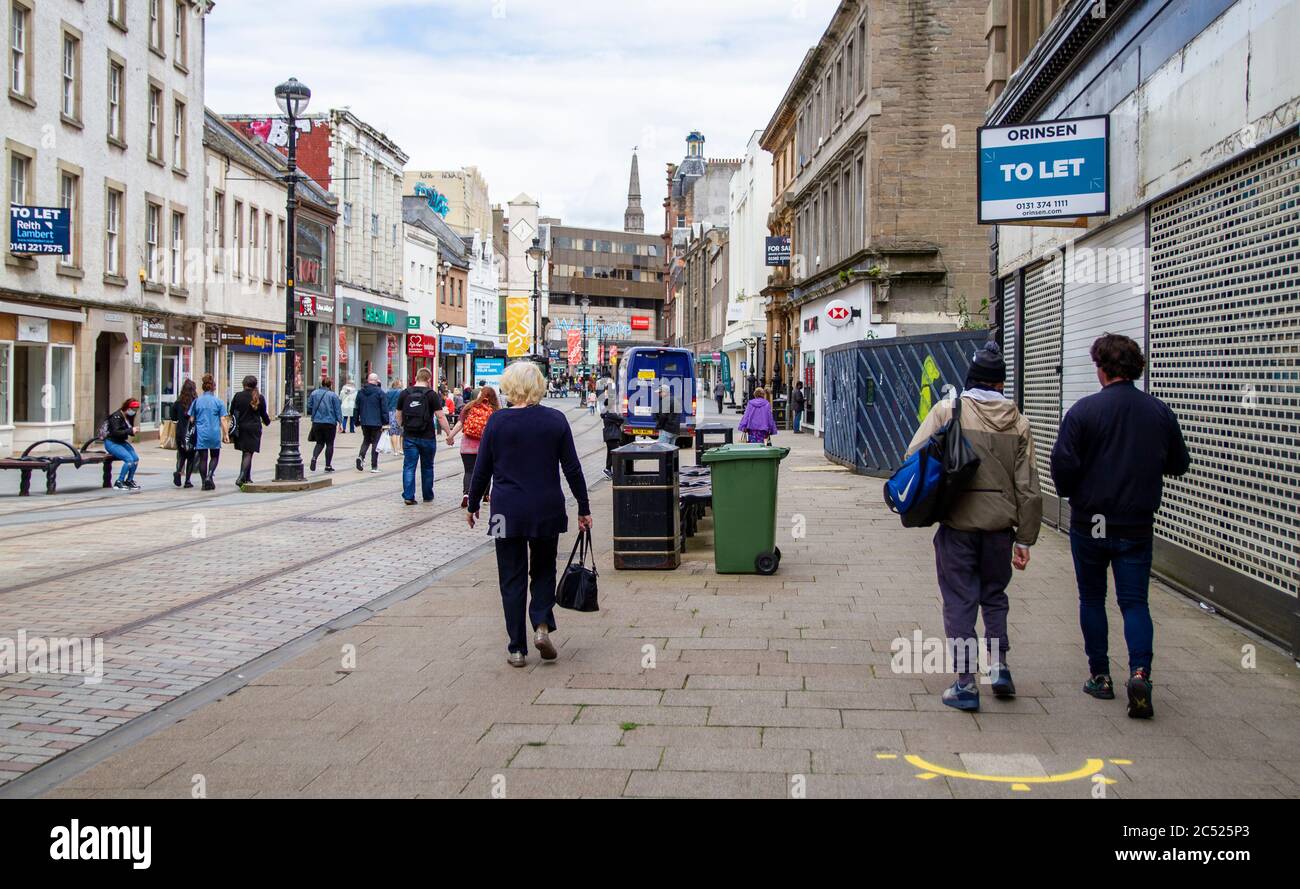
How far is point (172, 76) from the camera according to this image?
1277 inches

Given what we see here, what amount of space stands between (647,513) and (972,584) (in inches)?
191

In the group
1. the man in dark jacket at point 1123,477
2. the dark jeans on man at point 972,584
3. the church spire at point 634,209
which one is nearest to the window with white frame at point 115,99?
the dark jeans on man at point 972,584

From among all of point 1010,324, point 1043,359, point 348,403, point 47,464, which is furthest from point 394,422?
point 1043,359

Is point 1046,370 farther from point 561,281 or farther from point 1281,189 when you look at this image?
point 561,281

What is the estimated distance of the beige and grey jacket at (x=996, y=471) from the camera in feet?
20.0

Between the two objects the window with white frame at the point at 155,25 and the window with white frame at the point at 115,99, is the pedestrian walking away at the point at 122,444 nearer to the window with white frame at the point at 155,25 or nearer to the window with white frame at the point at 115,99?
the window with white frame at the point at 115,99

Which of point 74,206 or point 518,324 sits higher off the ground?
point 74,206

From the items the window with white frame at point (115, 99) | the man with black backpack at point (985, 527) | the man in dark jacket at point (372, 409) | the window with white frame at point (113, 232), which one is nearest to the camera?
the man with black backpack at point (985, 527)

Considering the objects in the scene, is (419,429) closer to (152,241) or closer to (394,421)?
(394,421)

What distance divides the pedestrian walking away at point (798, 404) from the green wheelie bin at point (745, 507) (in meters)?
29.7

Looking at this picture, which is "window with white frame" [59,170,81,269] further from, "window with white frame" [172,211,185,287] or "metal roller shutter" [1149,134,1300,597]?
"metal roller shutter" [1149,134,1300,597]

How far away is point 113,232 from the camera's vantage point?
95.6 feet
